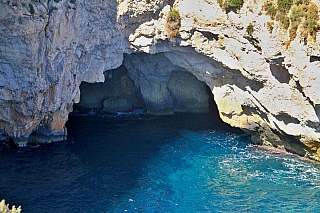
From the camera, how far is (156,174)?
33.8 meters

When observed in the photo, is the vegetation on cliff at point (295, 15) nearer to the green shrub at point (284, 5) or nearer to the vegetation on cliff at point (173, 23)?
the green shrub at point (284, 5)

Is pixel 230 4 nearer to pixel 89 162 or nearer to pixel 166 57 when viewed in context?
pixel 166 57

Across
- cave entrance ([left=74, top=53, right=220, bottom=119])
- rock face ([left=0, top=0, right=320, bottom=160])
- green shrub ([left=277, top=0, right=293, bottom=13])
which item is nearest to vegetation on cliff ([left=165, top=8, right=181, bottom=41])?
rock face ([left=0, top=0, right=320, bottom=160])

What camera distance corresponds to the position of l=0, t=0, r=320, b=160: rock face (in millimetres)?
32406

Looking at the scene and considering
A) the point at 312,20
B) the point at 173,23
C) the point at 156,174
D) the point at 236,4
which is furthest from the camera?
the point at 173,23

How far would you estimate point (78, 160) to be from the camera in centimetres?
3597

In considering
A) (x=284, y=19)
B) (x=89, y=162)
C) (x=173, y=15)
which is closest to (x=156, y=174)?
(x=89, y=162)

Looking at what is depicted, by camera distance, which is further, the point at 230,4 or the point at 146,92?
the point at 146,92

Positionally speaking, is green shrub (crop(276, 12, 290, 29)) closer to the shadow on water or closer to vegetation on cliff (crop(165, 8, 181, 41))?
vegetation on cliff (crop(165, 8, 181, 41))

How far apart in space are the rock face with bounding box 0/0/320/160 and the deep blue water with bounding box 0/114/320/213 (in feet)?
8.59

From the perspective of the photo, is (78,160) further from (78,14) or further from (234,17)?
(234,17)

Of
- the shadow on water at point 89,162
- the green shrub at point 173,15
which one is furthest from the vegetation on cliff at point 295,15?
the shadow on water at point 89,162

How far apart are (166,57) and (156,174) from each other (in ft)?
46.1

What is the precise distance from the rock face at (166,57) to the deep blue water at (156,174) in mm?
2618
